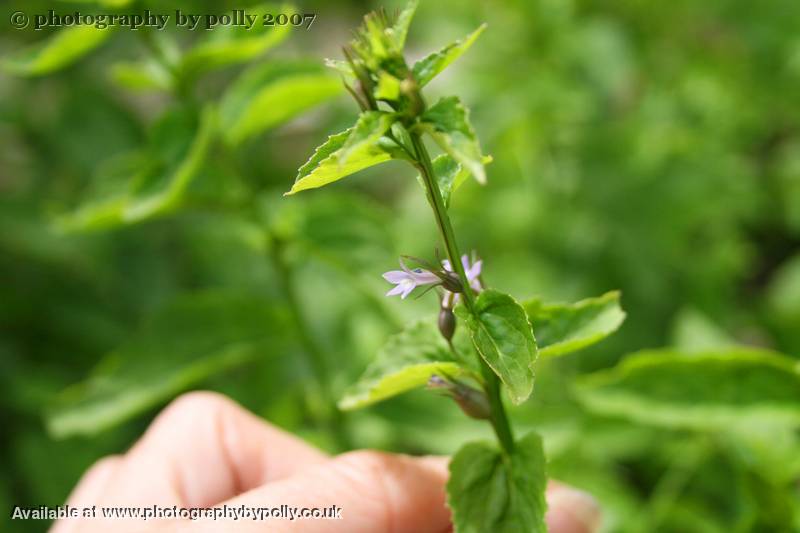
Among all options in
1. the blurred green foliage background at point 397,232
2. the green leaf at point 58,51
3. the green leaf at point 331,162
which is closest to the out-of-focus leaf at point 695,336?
the blurred green foliage background at point 397,232

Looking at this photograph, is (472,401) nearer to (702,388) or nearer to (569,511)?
(569,511)

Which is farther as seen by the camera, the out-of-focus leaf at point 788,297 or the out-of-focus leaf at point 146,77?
the out-of-focus leaf at point 788,297

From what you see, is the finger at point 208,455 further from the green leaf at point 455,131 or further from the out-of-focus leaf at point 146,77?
the green leaf at point 455,131

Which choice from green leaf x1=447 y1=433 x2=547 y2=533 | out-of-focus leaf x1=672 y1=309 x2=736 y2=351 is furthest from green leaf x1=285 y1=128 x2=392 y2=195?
out-of-focus leaf x1=672 y1=309 x2=736 y2=351

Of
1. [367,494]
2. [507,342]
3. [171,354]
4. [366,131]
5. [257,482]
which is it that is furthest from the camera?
[171,354]

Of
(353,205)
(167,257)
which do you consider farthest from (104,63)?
(353,205)

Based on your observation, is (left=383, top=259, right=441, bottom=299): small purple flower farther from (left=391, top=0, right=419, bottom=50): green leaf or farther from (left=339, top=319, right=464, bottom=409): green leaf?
(left=391, top=0, right=419, bottom=50): green leaf

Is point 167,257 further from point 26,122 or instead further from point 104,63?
point 104,63

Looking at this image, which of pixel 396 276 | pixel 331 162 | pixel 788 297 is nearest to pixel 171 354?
pixel 396 276
